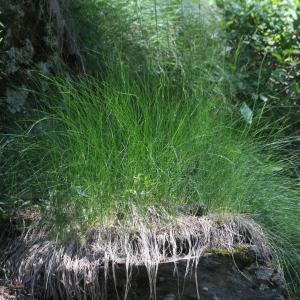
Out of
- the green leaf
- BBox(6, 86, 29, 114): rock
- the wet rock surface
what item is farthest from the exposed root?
BBox(6, 86, 29, 114): rock

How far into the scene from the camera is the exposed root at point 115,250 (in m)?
3.09

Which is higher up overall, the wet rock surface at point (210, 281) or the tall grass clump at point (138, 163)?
the tall grass clump at point (138, 163)

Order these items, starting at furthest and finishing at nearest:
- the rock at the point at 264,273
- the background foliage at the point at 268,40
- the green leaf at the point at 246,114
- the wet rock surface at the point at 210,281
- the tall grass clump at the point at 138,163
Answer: the background foliage at the point at 268,40 → the green leaf at the point at 246,114 → the tall grass clump at the point at 138,163 → the rock at the point at 264,273 → the wet rock surface at the point at 210,281

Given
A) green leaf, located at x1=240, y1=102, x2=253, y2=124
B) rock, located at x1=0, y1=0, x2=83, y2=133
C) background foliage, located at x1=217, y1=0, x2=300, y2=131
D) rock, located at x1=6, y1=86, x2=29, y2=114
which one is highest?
rock, located at x1=0, y1=0, x2=83, y2=133

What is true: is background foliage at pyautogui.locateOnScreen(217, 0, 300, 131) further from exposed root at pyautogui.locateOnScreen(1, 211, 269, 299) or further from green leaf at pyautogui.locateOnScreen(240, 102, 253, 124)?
exposed root at pyautogui.locateOnScreen(1, 211, 269, 299)

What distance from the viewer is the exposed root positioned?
3.09 m

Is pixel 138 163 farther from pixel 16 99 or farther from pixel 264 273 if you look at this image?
pixel 16 99

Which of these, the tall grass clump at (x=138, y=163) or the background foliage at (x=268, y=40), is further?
the background foliage at (x=268, y=40)

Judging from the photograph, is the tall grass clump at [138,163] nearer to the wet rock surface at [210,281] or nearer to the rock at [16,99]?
the rock at [16,99]

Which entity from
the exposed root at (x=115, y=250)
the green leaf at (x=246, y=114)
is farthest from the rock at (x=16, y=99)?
the green leaf at (x=246, y=114)

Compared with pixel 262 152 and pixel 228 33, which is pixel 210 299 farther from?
pixel 228 33

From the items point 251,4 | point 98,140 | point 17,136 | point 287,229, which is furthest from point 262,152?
point 251,4

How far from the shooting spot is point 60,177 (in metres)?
3.62

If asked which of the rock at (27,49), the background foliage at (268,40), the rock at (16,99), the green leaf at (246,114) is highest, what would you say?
the rock at (27,49)
